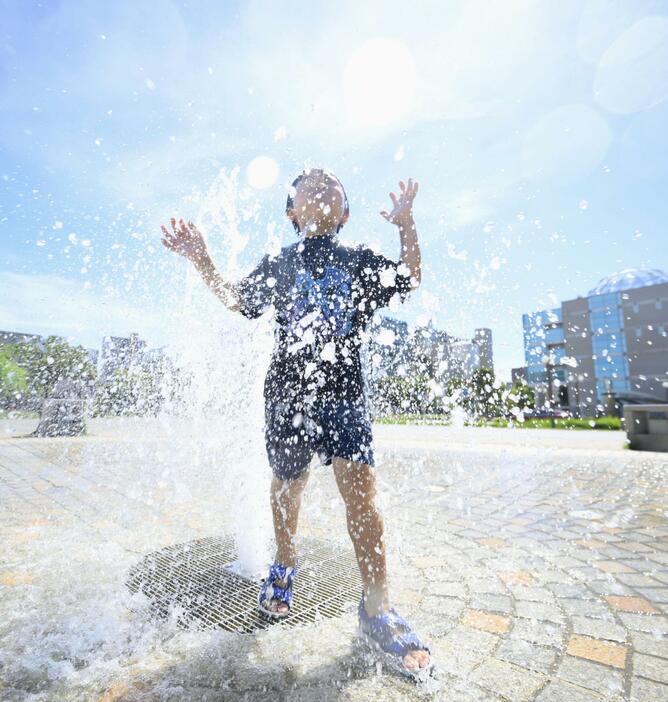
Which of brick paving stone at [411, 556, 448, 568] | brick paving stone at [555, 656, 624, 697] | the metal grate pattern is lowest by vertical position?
the metal grate pattern

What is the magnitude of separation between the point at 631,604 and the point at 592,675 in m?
0.81

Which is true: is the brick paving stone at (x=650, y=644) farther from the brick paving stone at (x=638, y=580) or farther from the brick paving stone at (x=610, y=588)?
the brick paving stone at (x=638, y=580)

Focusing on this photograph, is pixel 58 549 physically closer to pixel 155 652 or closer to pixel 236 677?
pixel 155 652

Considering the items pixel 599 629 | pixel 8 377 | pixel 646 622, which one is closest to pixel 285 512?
pixel 599 629

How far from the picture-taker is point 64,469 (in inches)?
247

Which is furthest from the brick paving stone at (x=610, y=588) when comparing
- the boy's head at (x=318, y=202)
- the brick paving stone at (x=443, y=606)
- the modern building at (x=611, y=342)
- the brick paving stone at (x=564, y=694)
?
the modern building at (x=611, y=342)

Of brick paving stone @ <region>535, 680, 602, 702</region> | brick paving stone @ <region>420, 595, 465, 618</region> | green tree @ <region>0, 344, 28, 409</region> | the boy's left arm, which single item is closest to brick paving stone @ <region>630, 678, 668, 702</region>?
brick paving stone @ <region>535, 680, 602, 702</region>

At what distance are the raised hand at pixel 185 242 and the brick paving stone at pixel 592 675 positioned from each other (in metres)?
2.32

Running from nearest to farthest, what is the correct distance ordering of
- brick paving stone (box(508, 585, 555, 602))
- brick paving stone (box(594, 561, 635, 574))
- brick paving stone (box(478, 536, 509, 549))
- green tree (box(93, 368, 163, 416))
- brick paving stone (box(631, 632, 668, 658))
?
1. brick paving stone (box(631, 632, 668, 658))
2. brick paving stone (box(508, 585, 555, 602))
3. brick paving stone (box(594, 561, 635, 574))
4. brick paving stone (box(478, 536, 509, 549))
5. green tree (box(93, 368, 163, 416))

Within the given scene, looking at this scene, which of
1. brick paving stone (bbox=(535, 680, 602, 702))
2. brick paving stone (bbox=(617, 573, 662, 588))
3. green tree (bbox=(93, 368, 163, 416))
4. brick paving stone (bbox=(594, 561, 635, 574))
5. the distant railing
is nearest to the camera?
brick paving stone (bbox=(535, 680, 602, 702))

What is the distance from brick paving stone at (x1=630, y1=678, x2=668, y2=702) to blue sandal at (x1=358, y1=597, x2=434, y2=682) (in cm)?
67

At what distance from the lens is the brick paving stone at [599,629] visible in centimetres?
186

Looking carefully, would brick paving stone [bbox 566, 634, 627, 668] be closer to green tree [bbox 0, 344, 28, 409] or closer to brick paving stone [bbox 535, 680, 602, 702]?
brick paving stone [bbox 535, 680, 602, 702]

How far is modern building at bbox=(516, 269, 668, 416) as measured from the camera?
51094 mm
